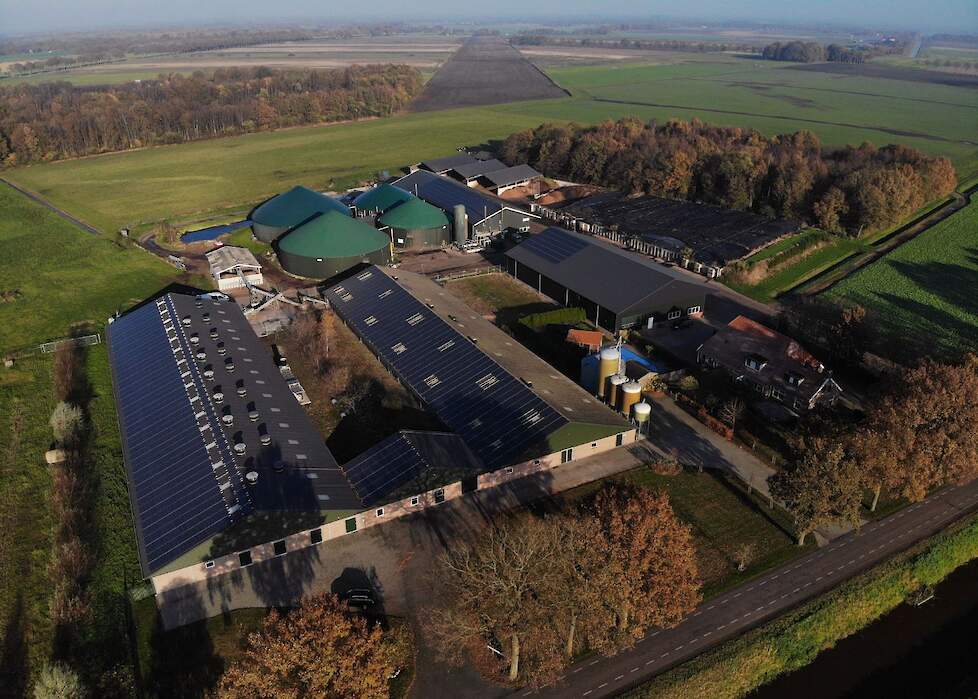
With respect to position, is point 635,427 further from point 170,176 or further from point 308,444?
point 170,176

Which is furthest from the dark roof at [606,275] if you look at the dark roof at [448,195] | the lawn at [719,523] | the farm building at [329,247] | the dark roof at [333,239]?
the lawn at [719,523]

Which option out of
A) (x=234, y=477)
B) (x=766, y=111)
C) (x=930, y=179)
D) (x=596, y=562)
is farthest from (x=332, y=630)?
(x=766, y=111)

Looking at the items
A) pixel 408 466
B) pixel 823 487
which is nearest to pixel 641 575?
pixel 823 487

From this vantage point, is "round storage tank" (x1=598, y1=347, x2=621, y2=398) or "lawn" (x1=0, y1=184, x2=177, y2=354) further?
"lawn" (x1=0, y1=184, x2=177, y2=354)

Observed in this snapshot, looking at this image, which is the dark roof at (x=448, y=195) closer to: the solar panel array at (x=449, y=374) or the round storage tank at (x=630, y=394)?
the solar panel array at (x=449, y=374)

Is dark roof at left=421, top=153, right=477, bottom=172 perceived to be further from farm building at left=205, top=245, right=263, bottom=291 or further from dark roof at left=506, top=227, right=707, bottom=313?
dark roof at left=506, top=227, right=707, bottom=313

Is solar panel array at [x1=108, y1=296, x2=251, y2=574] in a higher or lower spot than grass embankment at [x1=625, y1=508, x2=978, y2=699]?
higher

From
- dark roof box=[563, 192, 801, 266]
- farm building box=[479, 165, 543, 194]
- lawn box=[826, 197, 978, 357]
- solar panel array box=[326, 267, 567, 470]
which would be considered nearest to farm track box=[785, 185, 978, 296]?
lawn box=[826, 197, 978, 357]
